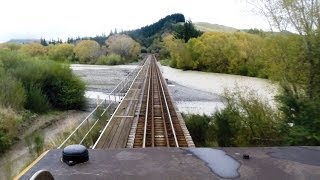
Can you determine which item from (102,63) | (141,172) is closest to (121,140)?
(141,172)

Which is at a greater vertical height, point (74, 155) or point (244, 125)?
point (74, 155)

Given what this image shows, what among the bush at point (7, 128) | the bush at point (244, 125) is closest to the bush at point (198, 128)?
the bush at point (244, 125)

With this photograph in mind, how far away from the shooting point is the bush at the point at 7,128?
17.9m

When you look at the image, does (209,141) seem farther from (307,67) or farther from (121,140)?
(307,67)

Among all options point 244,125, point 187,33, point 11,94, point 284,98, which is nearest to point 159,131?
point 244,125

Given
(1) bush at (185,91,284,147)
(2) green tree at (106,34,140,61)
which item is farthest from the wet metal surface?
(2) green tree at (106,34,140,61)

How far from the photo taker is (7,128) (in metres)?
19.4

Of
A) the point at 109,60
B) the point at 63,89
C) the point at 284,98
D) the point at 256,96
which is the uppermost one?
the point at 284,98

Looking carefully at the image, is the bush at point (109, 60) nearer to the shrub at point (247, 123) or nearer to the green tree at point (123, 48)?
the green tree at point (123, 48)

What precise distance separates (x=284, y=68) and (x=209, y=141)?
15.2 ft

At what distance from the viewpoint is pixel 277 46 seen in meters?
13.5

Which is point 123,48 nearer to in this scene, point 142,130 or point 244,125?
point 142,130

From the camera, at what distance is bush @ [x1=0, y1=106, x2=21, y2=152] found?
17.9 m

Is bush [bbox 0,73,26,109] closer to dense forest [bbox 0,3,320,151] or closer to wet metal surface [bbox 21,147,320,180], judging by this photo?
dense forest [bbox 0,3,320,151]
